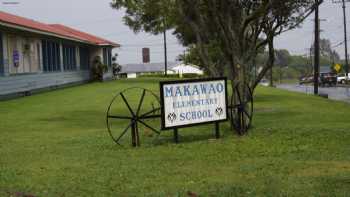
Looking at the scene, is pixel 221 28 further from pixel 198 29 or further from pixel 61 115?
pixel 61 115

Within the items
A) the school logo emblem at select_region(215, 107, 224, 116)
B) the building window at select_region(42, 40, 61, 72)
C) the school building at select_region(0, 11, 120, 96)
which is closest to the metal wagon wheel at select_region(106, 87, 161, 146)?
the school logo emblem at select_region(215, 107, 224, 116)

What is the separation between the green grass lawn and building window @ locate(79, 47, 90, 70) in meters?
31.3

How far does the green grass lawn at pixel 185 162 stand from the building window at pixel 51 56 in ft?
65.6

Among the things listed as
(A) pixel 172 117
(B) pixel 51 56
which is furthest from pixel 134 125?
(B) pixel 51 56

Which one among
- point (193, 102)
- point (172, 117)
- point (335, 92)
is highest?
point (193, 102)

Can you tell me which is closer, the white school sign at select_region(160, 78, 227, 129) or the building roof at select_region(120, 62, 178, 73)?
the white school sign at select_region(160, 78, 227, 129)

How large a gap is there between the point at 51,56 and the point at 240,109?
25765mm

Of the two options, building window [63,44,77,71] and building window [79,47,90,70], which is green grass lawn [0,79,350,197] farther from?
building window [79,47,90,70]

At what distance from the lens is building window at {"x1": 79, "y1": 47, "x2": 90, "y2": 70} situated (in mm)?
46000

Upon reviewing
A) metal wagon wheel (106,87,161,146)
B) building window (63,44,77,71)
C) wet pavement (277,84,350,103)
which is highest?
building window (63,44,77,71)

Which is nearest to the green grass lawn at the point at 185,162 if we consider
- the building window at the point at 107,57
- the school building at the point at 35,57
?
the school building at the point at 35,57

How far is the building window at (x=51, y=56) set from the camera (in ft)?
113

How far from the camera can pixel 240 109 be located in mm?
12164

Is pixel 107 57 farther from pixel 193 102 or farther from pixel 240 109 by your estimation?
pixel 193 102
